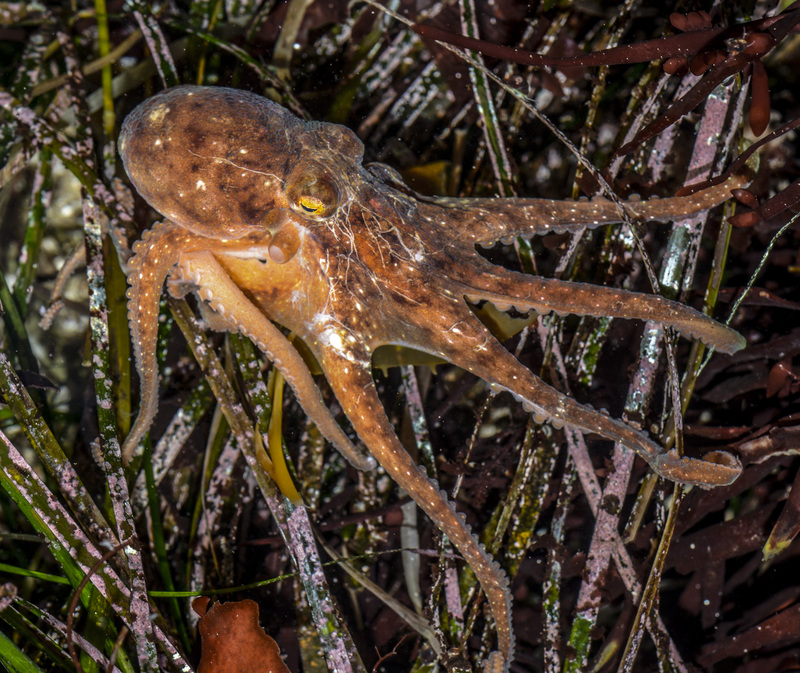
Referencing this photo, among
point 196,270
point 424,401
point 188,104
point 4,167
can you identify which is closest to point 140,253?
point 196,270

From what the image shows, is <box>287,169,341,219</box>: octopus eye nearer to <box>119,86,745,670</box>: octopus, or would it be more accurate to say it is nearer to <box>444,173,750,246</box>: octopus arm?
Result: <box>119,86,745,670</box>: octopus

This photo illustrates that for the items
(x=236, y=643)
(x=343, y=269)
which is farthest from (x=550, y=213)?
(x=236, y=643)

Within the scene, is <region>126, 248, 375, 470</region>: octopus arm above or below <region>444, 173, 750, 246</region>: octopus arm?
below

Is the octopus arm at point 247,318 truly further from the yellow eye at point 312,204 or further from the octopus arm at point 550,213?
the octopus arm at point 550,213

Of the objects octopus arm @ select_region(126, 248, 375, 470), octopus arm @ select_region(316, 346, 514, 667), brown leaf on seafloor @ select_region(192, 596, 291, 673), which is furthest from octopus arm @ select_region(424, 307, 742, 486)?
brown leaf on seafloor @ select_region(192, 596, 291, 673)

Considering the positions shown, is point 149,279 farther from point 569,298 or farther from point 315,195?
point 569,298

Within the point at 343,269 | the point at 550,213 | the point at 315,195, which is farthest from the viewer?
the point at 550,213

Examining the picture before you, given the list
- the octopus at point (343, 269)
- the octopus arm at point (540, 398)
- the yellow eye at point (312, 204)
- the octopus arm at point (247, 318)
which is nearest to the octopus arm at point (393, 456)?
the octopus at point (343, 269)
